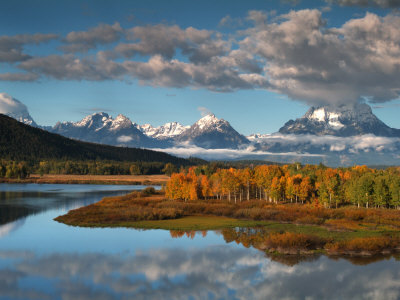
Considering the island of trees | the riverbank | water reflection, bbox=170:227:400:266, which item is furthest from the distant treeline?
water reflection, bbox=170:227:400:266

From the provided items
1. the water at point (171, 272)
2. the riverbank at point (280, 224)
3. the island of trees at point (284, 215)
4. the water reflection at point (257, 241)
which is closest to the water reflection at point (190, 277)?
the water at point (171, 272)

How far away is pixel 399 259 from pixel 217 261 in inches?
960

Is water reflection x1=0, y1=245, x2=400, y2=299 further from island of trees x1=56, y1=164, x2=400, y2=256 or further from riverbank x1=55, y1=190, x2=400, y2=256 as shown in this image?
island of trees x1=56, y1=164, x2=400, y2=256

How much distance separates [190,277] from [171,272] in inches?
116

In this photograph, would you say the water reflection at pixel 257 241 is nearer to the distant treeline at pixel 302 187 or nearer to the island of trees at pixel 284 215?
the island of trees at pixel 284 215

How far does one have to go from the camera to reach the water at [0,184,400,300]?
39000mm

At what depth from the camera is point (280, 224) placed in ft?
261

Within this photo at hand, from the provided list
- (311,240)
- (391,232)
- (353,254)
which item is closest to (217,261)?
(311,240)

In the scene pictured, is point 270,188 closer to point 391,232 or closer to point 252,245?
point 391,232

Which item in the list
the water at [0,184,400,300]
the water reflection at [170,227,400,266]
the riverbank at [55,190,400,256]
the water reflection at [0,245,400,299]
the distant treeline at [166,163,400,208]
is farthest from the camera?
the distant treeline at [166,163,400,208]

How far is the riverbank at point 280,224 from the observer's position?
55.3m

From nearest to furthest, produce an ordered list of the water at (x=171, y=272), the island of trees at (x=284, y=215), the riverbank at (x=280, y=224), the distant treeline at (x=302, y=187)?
1. the water at (x=171, y=272)
2. the riverbank at (x=280, y=224)
3. the island of trees at (x=284, y=215)
4. the distant treeline at (x=302, y=187)

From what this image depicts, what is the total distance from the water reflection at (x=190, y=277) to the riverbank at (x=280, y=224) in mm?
4948

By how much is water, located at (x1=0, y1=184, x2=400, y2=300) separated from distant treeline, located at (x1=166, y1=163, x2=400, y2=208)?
62.0 meters
